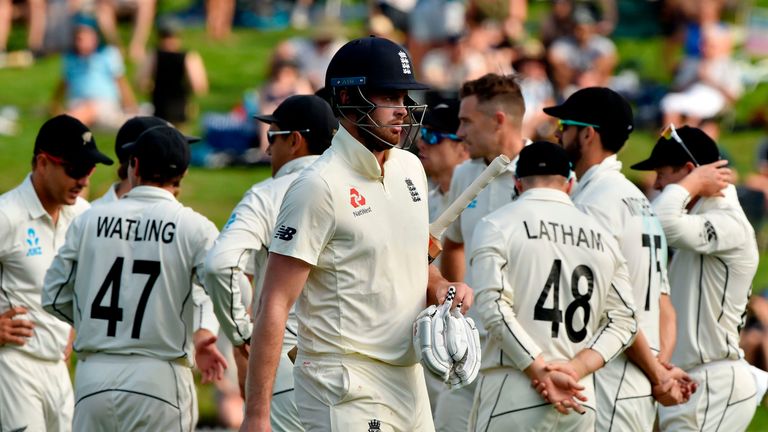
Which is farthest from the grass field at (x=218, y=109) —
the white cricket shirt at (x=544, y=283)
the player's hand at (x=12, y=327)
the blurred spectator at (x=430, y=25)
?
the white cricket shirt at (x=544, y=283)

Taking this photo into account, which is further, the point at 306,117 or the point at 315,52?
the point at 315,52

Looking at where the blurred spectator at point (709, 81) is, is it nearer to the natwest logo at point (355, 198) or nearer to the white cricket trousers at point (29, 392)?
the white cricket trousers at point (29, 392)

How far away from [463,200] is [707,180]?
273 centimetres

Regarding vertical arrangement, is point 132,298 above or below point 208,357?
above

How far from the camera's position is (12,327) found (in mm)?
8242

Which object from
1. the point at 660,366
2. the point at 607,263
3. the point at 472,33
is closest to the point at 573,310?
the point at 607,263

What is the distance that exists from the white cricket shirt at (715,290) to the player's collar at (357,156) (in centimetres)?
296

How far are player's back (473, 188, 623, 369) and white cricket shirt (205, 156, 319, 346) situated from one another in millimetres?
1190

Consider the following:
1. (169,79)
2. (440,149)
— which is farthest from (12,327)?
(169,79)

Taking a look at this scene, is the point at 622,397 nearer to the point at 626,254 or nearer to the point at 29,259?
the point at 626,254

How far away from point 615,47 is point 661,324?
1505 cm

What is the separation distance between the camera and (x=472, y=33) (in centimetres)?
1897

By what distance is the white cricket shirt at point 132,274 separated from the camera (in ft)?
25.1

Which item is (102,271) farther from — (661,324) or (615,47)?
(615,47)
